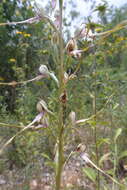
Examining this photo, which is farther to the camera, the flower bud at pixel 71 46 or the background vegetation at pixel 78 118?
the background vegetation at pixel 78 118

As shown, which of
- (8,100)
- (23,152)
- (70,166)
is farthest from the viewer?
(8,100)

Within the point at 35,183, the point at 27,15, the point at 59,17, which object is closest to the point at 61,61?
the point at 59,17

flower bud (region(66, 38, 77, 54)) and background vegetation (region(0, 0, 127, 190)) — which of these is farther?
background vegetation (region(0, 0, 127, 190))

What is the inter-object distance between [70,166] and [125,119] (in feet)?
2.28

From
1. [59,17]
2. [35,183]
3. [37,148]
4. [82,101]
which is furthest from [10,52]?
[59,17]

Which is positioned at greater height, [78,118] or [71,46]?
[78,118]

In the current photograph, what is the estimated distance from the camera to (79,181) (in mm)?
1909

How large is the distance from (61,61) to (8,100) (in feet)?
9.10

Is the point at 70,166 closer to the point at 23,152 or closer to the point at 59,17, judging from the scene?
the point at 23,152

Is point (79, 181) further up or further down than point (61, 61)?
→ further down

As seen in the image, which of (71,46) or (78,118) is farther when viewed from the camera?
(78,118)

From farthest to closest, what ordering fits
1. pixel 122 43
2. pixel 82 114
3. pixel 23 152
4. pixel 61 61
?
pixel 122 43 < pixel 82 114 < pixel 23 152 < pixel 61 61

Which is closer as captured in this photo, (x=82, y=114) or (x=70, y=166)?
(x=70, y=166)

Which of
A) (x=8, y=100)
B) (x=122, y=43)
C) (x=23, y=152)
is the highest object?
(x=122, y=43)
